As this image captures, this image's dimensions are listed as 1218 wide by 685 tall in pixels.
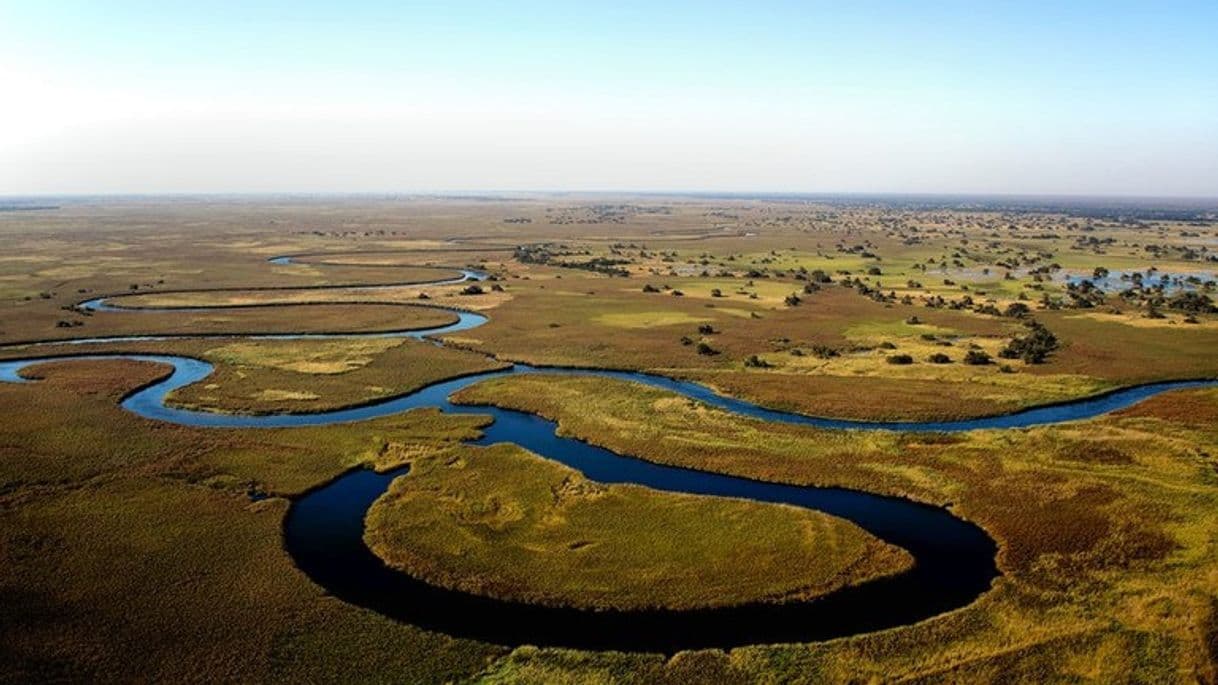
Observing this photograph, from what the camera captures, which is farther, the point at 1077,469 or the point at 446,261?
the point at 446,261

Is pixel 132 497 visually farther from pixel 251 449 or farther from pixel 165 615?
pixel 165 615

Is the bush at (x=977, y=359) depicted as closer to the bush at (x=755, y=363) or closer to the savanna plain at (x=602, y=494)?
the savanna plain at (x=602, y=494)

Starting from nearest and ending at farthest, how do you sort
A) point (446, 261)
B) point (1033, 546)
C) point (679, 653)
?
point (679, 653)
point (1033, 546)
point (446, 261)

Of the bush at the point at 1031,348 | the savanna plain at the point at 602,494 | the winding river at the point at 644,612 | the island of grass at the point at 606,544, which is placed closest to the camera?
the savanna plain at the point at 602,494

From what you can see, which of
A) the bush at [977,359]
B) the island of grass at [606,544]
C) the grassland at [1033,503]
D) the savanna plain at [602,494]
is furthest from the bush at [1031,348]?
the island of grass at [606,544]

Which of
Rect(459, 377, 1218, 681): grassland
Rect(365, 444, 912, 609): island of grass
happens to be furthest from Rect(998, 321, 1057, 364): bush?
Rect(365, 444, 912, 609): island of grass

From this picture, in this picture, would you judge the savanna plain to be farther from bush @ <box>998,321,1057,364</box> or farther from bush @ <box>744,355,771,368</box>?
bush @ <box>998,321,1057,364</box>

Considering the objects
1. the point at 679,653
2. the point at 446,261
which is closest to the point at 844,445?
the point at 679,653
